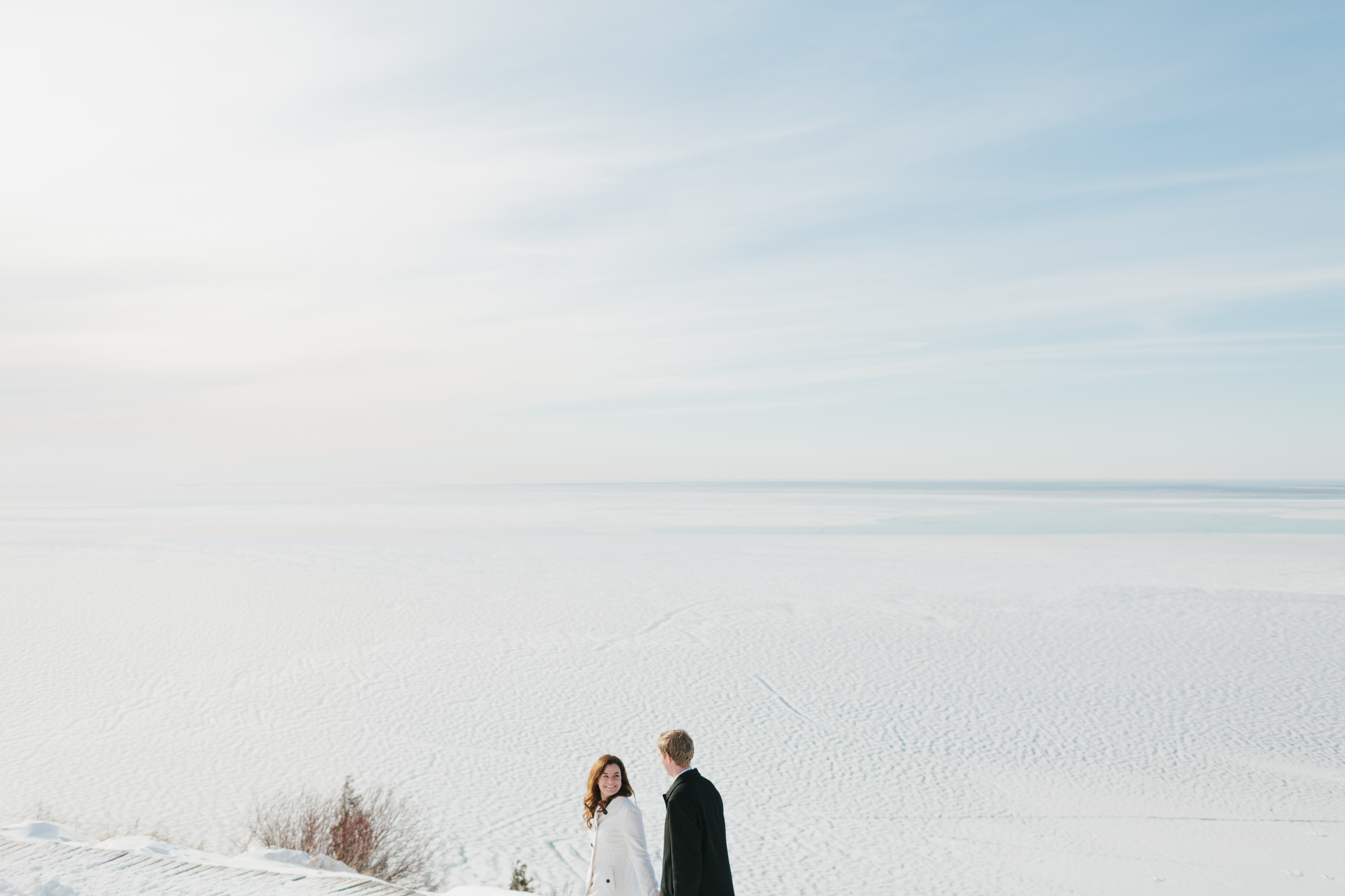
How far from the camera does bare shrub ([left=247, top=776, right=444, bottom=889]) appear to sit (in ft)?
24.7

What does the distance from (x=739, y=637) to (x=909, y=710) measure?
5354mm

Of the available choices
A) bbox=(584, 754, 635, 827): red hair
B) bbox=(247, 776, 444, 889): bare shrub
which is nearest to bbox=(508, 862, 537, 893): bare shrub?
bbox=(247, 776, 444, 889): bare shrub

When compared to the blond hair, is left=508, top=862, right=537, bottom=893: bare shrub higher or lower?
lower

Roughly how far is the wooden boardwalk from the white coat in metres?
1.97

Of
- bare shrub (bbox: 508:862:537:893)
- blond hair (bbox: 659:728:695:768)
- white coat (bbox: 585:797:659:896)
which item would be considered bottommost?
bare shrub (bbox: 508:862:537:893)

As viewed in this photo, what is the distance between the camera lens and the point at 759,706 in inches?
514

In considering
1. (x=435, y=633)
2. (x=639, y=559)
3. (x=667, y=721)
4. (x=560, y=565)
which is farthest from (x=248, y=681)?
(x=639, y=559)

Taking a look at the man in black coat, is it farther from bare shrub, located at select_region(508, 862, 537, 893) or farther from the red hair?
bare shrub, located at select_region(508, 862, 537, 893)

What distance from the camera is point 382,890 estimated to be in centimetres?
530

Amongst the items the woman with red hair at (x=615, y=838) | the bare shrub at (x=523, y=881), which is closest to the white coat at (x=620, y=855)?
the woman with red hair at (x=615, y=838)

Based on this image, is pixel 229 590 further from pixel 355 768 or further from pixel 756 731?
pixel 756 731

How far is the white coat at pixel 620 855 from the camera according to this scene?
151 inches

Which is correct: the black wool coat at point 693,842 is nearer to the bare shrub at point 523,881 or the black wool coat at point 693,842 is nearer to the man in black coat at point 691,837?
the man in black coat at point 691,837

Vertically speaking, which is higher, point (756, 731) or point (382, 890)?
point (382, 890)
